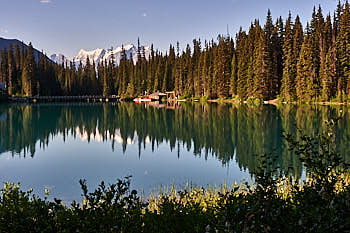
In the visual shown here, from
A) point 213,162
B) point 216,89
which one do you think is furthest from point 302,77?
point 213,162

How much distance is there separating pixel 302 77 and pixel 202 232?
2178 inches

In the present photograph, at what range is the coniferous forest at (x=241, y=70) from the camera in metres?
53.8

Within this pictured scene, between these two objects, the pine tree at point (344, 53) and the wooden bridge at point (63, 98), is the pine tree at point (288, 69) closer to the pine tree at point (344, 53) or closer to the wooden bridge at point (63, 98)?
the pine tree at point (344, 53)

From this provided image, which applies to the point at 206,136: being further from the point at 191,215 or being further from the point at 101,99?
the point at 101,99

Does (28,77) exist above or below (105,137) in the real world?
above

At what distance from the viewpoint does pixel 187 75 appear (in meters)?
87.8

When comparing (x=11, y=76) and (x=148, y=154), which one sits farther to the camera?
(x=11, y=76)

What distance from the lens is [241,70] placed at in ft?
218

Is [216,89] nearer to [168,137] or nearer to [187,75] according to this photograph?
[187,75]

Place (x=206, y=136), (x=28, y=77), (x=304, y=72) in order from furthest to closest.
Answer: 1. (x=28, y=77)
2. (x=304, y=72)
3. (x=206, y=136)

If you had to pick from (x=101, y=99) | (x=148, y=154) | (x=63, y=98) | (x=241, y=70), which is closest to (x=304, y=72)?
(x=241, y=70)

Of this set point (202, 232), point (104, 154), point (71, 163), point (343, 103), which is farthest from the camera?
point (343, 103)

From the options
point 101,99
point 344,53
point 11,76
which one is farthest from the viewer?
point 101,99

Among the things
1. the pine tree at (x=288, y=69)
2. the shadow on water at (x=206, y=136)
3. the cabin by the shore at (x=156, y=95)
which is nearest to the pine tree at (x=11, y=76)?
the cabin by the shore at (x=156, y=95)
